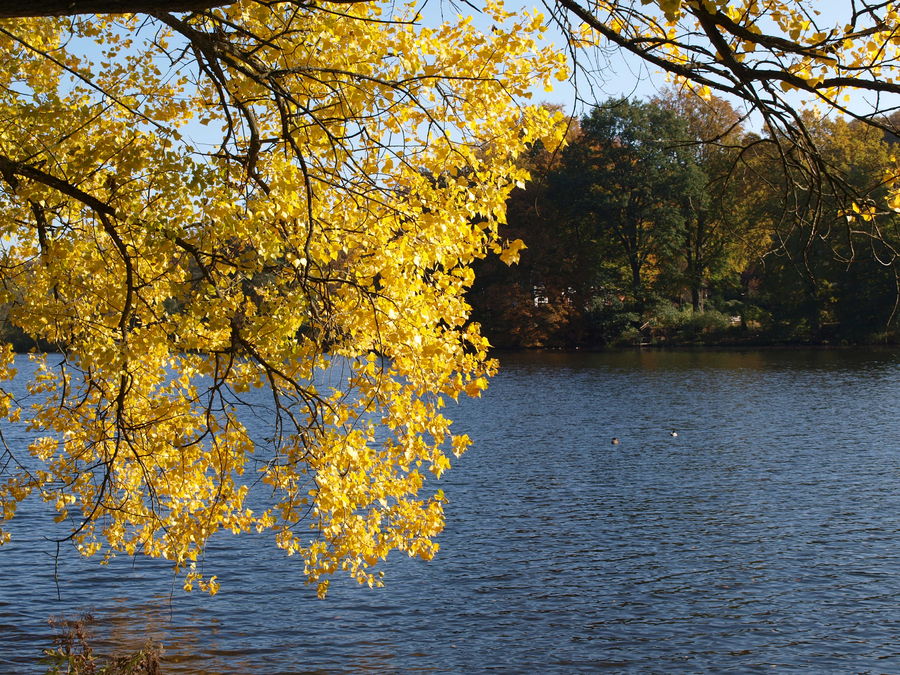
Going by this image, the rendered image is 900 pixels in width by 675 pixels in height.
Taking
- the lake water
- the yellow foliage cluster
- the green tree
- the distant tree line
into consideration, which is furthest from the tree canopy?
the green tree

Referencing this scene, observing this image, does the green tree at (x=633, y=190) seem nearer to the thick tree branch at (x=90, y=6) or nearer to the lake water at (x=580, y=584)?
the lake water at (x=580, y=584)

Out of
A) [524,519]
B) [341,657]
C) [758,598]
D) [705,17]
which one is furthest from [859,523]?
[705,17]

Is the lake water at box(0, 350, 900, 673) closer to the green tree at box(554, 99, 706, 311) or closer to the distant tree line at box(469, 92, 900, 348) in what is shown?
the distant tree line at box(469, 92, 900, 348)

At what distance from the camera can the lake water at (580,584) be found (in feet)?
34.2

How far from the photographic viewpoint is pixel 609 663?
1017 cm

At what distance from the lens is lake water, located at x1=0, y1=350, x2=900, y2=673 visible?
10.4 m

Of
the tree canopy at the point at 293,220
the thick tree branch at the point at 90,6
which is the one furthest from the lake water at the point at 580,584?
the thick tree branch at the point at 90,6

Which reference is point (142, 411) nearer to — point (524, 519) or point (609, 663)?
point (609, 663)

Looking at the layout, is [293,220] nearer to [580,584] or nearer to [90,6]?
[90,6]

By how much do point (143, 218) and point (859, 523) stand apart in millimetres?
13255

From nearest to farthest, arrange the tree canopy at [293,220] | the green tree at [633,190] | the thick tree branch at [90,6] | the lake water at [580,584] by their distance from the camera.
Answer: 1. the thick tree branch at [90,6]
2. the tree canopy at [293,220]
3. the lake water at [580,584]
4. the green tree at [633,190]

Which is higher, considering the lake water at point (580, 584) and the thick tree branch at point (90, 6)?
the thick tree branch at point (90, 6)

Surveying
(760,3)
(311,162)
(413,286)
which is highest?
(760,3)

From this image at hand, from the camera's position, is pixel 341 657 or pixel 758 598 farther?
A: pixel 758 598
